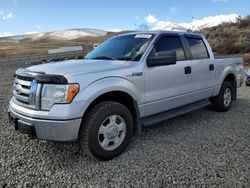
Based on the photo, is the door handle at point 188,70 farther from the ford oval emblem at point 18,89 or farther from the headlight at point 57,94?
the ford oval emblem at point 18,89

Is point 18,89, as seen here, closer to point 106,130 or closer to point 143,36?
point 106,130

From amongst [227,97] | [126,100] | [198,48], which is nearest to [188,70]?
[198,48]

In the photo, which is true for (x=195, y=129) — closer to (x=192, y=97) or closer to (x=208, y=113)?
(x=192, y=97)

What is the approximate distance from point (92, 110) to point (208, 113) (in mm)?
3598

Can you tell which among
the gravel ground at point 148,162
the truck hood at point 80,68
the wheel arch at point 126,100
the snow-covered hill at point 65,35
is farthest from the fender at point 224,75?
the snow-covered hill at point 65,35

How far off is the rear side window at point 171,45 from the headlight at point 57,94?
1816 millimetres

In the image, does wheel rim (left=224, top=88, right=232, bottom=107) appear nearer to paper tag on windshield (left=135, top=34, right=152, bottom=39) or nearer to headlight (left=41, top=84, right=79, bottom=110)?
paper tag on windshield (left=135, top=34, right=152, bottom=39)

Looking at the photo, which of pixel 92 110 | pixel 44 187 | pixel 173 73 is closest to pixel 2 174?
pixel 44 187

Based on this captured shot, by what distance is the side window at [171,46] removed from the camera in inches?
184

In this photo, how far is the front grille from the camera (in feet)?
11.5

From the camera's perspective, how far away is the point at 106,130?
3795 mm

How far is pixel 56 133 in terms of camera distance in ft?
11.2

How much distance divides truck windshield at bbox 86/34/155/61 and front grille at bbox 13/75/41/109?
138 cm

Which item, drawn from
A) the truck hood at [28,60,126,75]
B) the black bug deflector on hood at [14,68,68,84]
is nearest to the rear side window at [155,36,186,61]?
the truck hood at [28,60,126,75]
